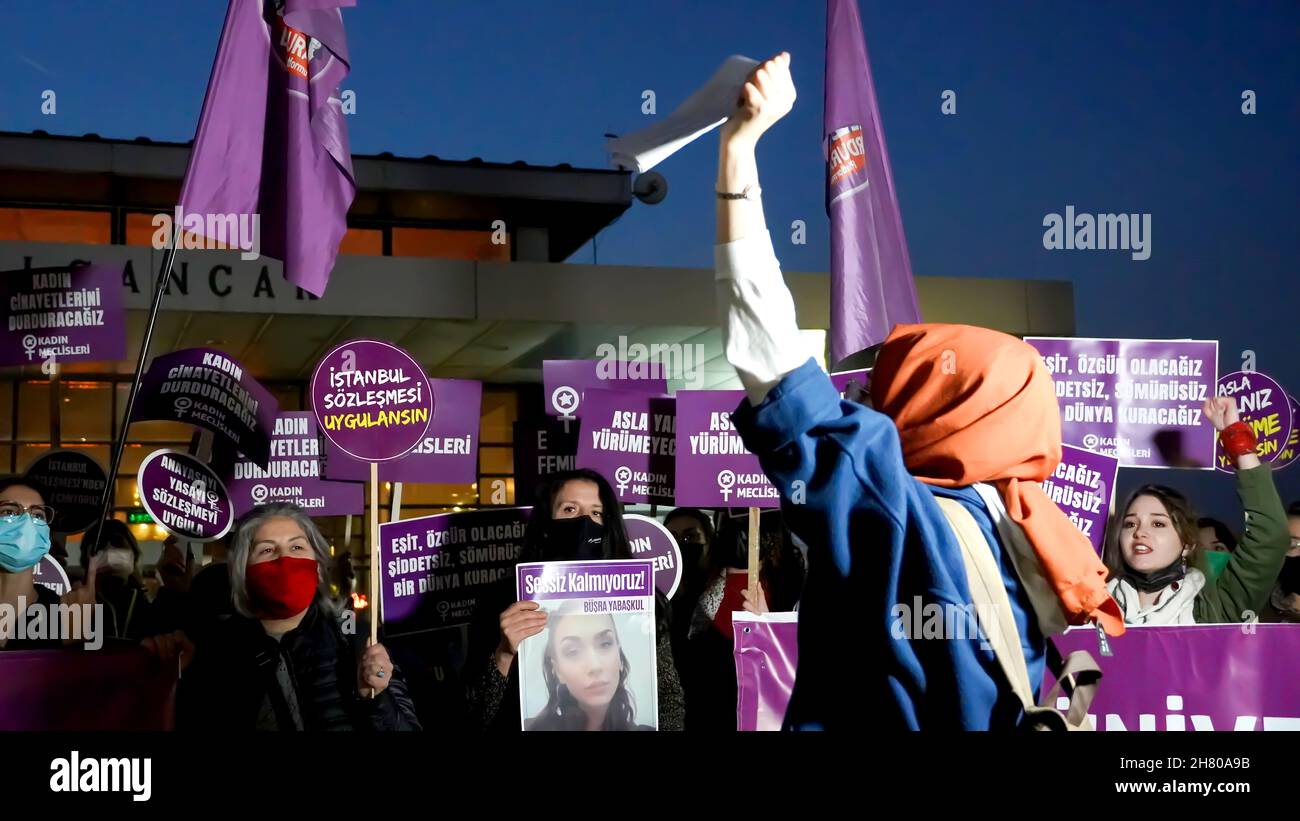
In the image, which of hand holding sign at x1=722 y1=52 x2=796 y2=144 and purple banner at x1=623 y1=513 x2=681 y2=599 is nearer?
hand holding sign at x1=722 y1=52 x2=796 y2=144

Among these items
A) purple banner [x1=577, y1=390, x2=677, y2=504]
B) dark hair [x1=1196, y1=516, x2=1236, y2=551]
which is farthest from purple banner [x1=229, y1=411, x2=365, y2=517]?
dark hair [x1=1196, y1=516, x2=1236, y2=551]

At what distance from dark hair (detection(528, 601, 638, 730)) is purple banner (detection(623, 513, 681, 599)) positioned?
1838 millimetres

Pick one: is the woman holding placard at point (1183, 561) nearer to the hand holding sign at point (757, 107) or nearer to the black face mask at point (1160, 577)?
the black face mask at point (1160, 577)

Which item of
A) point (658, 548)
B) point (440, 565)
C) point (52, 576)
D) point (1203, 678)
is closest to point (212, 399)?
point (52, 576)

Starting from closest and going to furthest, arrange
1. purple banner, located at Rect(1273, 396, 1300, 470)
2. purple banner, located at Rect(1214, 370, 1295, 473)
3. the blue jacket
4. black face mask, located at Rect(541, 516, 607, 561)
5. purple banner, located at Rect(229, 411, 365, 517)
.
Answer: the blue jacket < black face mask, located at Rect(541, 516, 607, 561) < purple banner, located at Rect(229, 411, 365, 517) < purple banner, located at Rect(1214, 370, 1295, 473) < purple banner, located at Rect(1273, 396, 1300, 470)

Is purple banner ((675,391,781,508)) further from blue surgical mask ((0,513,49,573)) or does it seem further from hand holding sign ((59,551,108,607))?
blue surgical mask ((0,513,49,573))

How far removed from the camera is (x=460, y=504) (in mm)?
20578

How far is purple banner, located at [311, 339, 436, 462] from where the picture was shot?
7094 mm

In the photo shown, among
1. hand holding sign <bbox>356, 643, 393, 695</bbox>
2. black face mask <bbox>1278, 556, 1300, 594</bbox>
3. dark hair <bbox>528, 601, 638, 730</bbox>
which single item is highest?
black face mask <bbox>1278, 556, 1300, 594</bbox>

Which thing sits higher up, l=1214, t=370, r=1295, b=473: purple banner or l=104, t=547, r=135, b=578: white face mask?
l=1214, t=370, r=1295, b=473: purple banner

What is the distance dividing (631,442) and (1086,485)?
2.65 meters

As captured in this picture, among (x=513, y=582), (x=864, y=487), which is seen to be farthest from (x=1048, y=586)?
(x=513, y=582)
